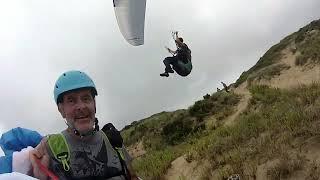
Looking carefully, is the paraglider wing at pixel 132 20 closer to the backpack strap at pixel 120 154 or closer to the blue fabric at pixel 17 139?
the backpack strap at pixel 120 154

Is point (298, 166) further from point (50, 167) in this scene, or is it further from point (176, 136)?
point (176, 136)

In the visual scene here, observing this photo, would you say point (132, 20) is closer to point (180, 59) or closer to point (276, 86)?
point (180, 59)

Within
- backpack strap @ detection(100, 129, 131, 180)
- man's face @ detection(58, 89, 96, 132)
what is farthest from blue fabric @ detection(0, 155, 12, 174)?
backpack strap @ detection(100, 129, 131, 180)

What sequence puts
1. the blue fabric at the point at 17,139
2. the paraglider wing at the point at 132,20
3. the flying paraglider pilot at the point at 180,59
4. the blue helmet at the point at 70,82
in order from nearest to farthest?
the blue fabric at the point at 17,139
the blue helmet at the point at 70,82
the paraglider wing at the point at 132,20
the flying paraglider pilot at the point at 180,59

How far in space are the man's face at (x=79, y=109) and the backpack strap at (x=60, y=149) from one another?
136 millimetres

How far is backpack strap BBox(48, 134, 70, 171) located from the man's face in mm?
136

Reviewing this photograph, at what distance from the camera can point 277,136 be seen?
10305 mm

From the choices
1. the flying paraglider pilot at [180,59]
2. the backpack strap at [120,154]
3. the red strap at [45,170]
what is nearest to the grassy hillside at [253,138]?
the flying paraglider pilot at [180,59]

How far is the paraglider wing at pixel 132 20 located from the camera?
7.77 meters

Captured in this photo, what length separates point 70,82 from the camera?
3166 millimetres

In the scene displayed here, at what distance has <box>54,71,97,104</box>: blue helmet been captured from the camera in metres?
3.15

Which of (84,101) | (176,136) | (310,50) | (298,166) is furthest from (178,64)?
(310,50)

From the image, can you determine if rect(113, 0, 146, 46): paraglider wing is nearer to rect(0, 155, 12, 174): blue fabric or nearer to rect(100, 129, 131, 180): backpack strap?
rect(100, 129, 131, 180): backpack strap

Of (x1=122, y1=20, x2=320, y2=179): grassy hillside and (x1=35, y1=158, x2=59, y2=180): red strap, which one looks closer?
(x1=35, y1=158, x2=59, y2=180): red strap
